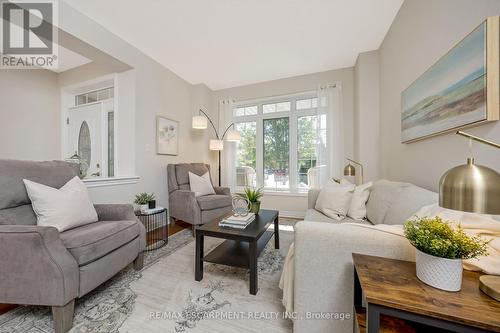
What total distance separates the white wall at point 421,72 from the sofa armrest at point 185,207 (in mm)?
2462

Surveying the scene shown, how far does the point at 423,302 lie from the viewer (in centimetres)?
62

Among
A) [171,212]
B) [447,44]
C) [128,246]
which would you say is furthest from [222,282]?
[447,44]

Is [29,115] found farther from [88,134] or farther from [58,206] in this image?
[58,206]

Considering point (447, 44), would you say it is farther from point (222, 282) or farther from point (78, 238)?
point (78, 238)

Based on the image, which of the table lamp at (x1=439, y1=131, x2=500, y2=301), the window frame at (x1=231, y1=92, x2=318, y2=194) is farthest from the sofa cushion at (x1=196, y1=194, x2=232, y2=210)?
the table lamp at (x1=439, y1=131, x2=500, y2=301)

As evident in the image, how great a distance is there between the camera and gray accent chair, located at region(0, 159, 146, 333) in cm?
110

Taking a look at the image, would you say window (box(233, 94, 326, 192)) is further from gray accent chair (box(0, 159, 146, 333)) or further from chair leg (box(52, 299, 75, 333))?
chair leg (box(52, 299, 75, 333))

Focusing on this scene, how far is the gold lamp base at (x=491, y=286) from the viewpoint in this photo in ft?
2.06

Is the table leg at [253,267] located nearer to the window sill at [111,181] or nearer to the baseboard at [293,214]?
the window sill at [111,181]

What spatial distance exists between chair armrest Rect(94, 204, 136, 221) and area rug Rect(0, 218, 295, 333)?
48 cm

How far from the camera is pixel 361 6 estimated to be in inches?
83.3

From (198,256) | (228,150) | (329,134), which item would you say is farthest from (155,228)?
(329,134)

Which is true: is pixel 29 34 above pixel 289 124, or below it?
above

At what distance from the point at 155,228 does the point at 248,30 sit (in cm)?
269
